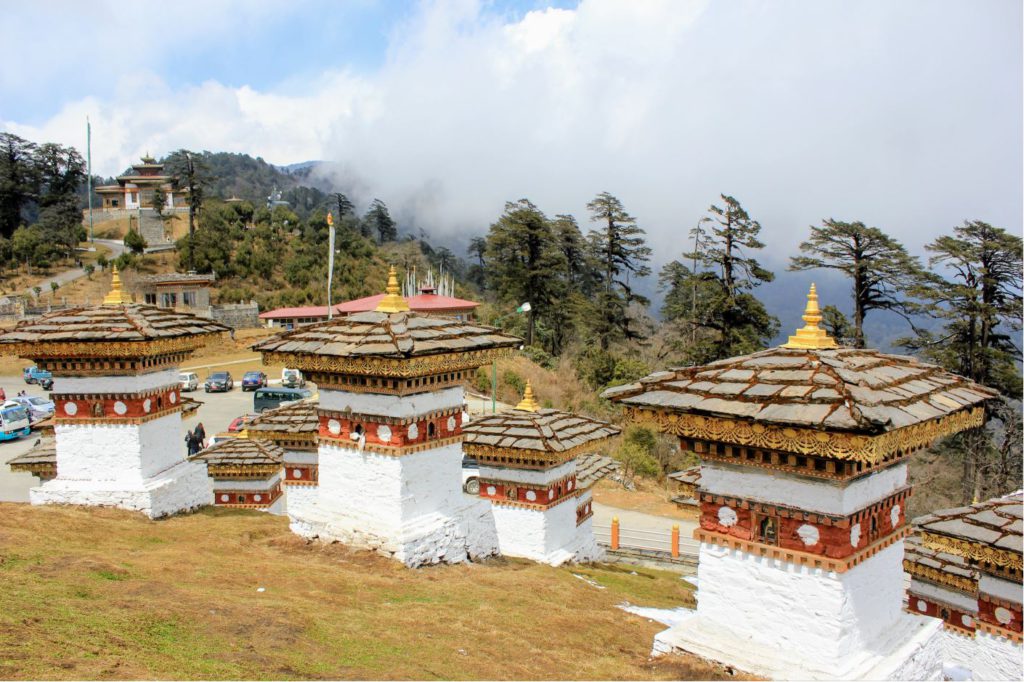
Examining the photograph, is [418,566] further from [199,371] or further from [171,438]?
[199,371]

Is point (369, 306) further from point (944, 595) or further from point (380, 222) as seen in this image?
point (380, 222)

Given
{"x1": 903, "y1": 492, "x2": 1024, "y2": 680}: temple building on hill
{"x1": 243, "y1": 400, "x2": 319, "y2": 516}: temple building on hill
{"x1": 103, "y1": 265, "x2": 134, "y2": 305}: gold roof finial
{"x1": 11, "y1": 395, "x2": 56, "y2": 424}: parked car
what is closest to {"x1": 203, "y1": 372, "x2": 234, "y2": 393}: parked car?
{"x1": 11, "y1": 395, "x2": 56, "y2": 424}: parked car

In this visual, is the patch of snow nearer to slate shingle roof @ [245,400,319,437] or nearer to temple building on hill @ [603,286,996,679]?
temple building on hill @ [603,286,996,679]

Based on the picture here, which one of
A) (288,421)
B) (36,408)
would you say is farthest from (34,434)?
(288,421)

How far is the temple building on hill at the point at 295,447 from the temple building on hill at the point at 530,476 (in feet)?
7.64

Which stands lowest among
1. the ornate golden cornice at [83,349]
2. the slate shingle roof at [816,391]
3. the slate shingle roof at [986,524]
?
the slate shingle roof at [986,524]

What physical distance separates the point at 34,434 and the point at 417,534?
2113cm

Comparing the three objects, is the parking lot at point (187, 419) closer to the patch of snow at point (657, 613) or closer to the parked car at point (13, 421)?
the parked car at point (13, 421)

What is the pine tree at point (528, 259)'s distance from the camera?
42625mm

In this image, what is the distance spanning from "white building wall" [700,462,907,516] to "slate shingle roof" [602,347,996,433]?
0.68 meters

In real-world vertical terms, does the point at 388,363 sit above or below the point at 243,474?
above

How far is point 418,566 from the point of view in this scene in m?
8.51

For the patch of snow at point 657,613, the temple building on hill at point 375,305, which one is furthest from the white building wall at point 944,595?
the temple building on hill at point 375,305

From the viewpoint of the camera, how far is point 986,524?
7.20 meters
